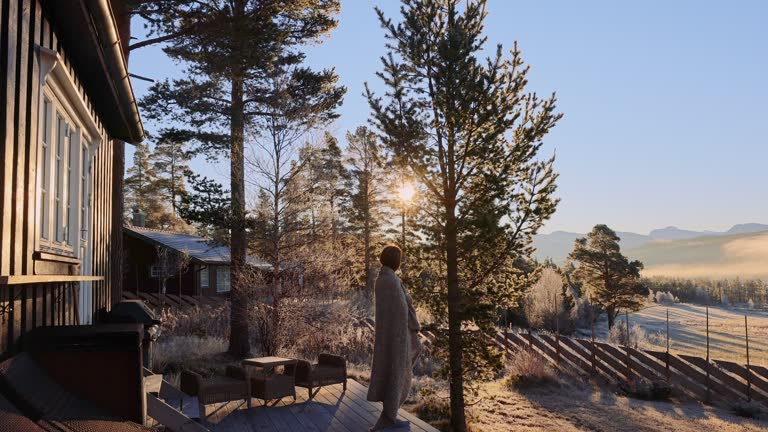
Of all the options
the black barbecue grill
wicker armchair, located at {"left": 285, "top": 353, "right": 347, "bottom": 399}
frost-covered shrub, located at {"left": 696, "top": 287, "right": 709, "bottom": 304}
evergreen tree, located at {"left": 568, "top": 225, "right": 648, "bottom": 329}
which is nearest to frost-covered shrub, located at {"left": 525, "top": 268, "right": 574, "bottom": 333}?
evergreen tree, located at {"left": 568, "top": 225, "right": 648, "bottom": 329}

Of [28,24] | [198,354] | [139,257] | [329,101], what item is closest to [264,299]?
[198,354]

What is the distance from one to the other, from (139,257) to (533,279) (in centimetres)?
2155

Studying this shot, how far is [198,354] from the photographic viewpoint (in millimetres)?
14055

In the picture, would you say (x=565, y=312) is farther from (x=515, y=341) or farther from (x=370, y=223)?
(x=370, y=223)

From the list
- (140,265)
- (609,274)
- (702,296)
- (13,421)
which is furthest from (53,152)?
(702,296)

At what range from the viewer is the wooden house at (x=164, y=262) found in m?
24.7

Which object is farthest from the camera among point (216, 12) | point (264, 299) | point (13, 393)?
point (264, 299)

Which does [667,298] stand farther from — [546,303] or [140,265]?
[140,265]

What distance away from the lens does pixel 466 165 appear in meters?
9.16

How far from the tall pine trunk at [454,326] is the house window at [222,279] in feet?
73.3

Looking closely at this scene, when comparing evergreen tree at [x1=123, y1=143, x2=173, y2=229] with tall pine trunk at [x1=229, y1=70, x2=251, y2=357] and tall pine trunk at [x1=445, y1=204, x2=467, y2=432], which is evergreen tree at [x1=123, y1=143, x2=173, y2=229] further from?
tall pine trunk at [x1=445, y1=204, x2=467, y2=432]

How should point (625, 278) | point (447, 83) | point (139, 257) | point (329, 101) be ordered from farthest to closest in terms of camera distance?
point (625, 278) < point (139, 257) < point (329, 101) < point (447, 83)

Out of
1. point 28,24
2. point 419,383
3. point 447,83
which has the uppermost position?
point 447,83

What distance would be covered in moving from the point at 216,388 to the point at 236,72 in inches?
328
